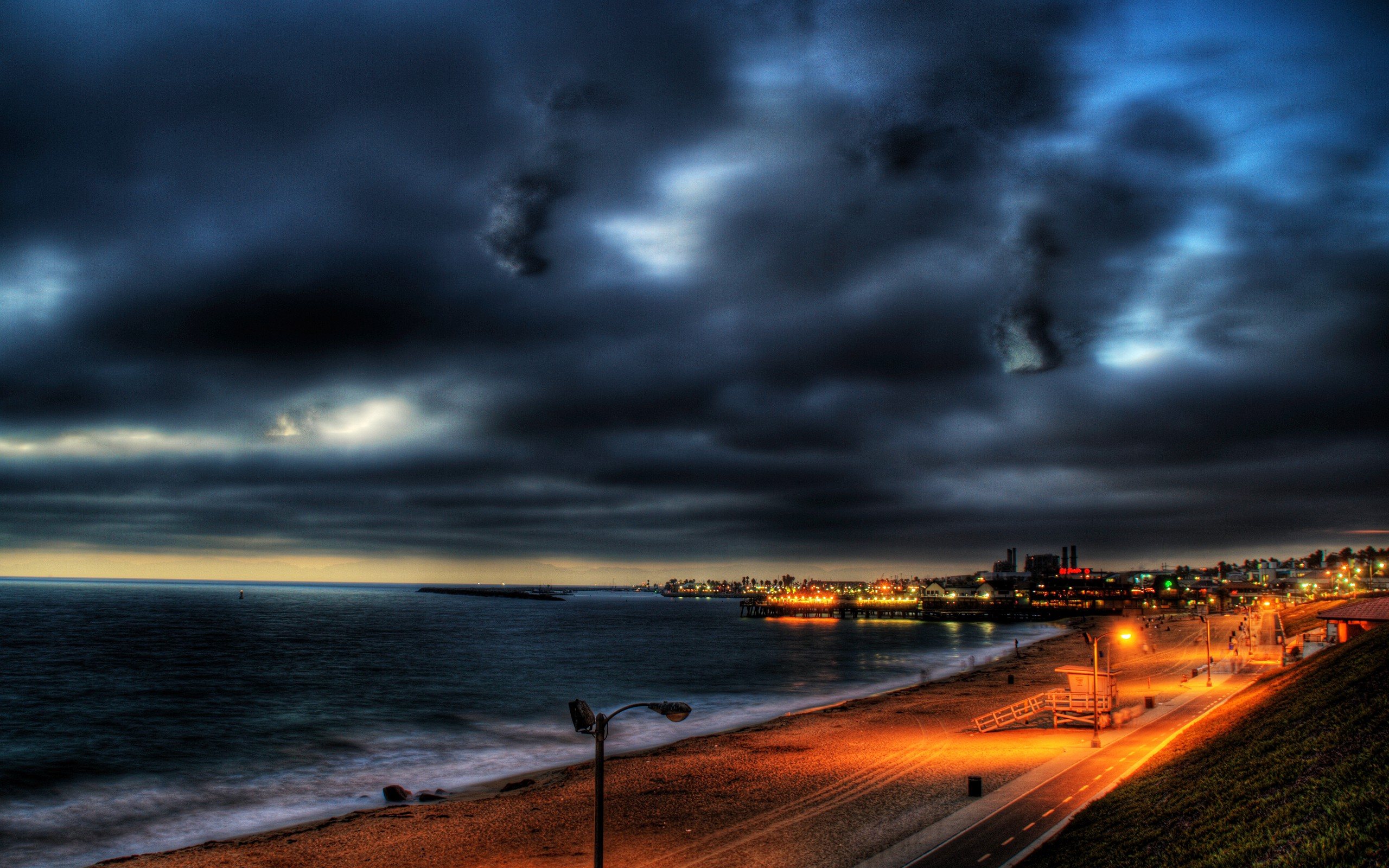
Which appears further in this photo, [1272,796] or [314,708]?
[314,708]

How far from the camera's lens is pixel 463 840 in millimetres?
24922

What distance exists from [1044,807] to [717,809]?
1121cm

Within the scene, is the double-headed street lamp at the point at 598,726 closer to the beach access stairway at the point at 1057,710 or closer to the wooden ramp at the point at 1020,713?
the beach access stairway at the point at 1057,710

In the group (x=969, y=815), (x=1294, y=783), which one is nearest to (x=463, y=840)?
(x=969, y=815)

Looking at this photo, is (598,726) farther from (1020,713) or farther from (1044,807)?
(1020,713)

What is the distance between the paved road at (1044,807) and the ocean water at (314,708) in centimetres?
2391

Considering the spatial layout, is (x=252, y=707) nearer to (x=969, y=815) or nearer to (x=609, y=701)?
(x=609, y=701)

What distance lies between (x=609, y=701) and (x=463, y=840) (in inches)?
1476

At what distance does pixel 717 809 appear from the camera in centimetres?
2741

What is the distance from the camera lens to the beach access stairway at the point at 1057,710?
3400cm

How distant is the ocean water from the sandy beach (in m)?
4.75

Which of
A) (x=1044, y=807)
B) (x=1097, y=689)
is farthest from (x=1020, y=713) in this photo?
(x=1044, y=807)

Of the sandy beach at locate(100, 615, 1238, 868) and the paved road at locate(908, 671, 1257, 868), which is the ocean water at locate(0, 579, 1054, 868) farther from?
the paved road at locate(908, 671, 1257, 868)

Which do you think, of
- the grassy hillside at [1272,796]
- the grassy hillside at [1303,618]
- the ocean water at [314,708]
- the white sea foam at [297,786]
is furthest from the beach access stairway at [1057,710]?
the grassy hillside at [1303,618]
